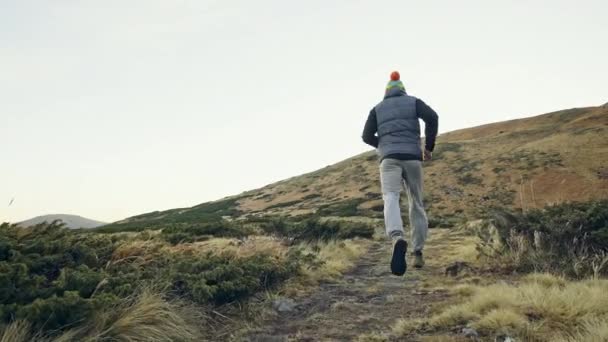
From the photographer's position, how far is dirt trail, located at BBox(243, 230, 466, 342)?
3967 millimetres

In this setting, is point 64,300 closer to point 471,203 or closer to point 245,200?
point 471,203

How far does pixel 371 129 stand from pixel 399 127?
505 millimetres

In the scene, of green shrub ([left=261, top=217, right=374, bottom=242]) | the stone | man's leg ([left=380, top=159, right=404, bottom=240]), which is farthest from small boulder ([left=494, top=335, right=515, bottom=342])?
green shrub ([left=261, top=217, right=374, bottom=242])

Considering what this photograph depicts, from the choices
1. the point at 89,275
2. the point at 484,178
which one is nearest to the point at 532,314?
the point at 89,275

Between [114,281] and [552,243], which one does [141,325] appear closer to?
[114,281]

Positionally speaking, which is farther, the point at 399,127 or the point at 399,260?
the point at 399,127

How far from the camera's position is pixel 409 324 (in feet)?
12.6

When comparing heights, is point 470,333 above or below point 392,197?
below

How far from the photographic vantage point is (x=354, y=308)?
15.7 feet

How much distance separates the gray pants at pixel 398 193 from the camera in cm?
607

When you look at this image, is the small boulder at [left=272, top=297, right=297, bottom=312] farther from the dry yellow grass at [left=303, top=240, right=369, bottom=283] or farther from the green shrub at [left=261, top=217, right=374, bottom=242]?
the green shrub at [left=261, top=217, right=374, bottom=242]

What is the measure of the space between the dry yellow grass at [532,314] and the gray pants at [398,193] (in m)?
1.76

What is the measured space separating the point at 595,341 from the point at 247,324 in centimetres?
259

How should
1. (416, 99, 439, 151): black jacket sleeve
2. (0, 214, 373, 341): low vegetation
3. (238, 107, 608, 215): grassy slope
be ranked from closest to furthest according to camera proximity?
(0, 214, 373, 341): low vegetation, (416, 99, 439, 151): black jacket sleeve, (238, 107, 608, 215): grassy slope
